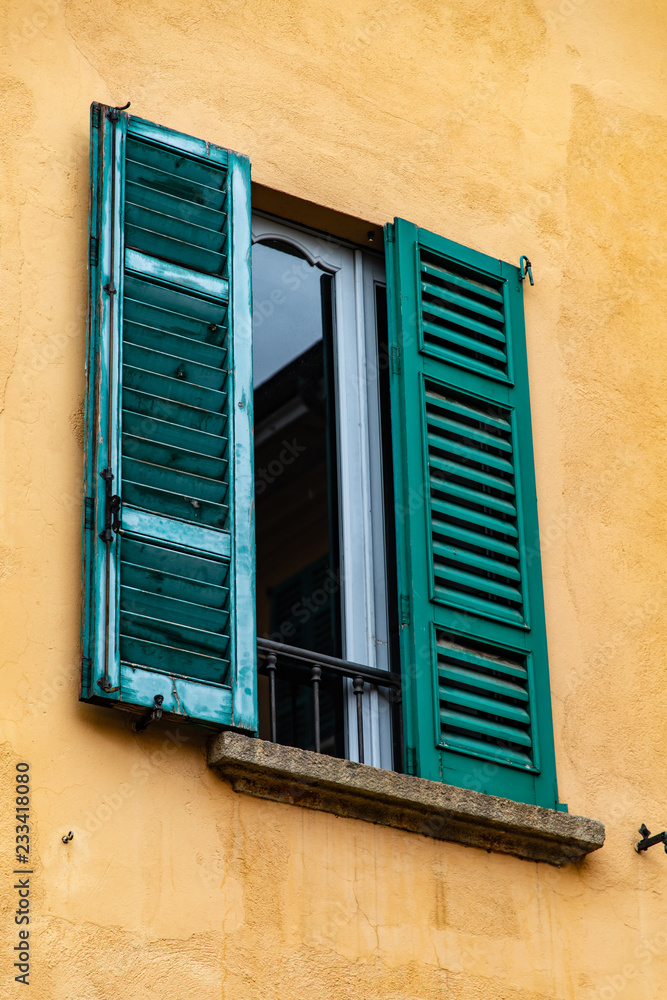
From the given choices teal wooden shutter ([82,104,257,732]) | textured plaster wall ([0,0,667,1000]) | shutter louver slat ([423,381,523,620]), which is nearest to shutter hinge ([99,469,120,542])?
teal wooden shutter ([82,104,257,732])

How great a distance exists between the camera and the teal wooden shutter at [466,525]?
5586 mm

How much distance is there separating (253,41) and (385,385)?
4.57 feet

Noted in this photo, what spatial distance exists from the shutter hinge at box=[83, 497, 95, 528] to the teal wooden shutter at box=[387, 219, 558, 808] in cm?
117

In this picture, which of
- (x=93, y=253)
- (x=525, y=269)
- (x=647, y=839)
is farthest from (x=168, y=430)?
(x=647, y=839)

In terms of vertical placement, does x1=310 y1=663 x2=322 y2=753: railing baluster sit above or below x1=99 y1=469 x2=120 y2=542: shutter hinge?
below

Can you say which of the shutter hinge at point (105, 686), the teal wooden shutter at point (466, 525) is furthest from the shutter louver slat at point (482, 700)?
the shutter hinge at point (105, 686)

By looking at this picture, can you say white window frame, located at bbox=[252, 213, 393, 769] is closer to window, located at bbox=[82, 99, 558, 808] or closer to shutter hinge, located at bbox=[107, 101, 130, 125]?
window, located at bbox=[82, 99, 558, 808]

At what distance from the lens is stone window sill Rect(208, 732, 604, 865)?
503 centimetres

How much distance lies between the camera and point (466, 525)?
19.5ft

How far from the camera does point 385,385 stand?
6.38 m

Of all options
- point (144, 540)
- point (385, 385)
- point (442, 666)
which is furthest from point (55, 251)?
point (442, 666)

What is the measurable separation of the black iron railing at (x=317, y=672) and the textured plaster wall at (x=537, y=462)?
0.38 meters

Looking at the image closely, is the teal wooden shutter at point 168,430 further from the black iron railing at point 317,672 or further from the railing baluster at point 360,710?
the railing baluster at point 360,710

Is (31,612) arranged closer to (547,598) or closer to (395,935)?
(395,935)
